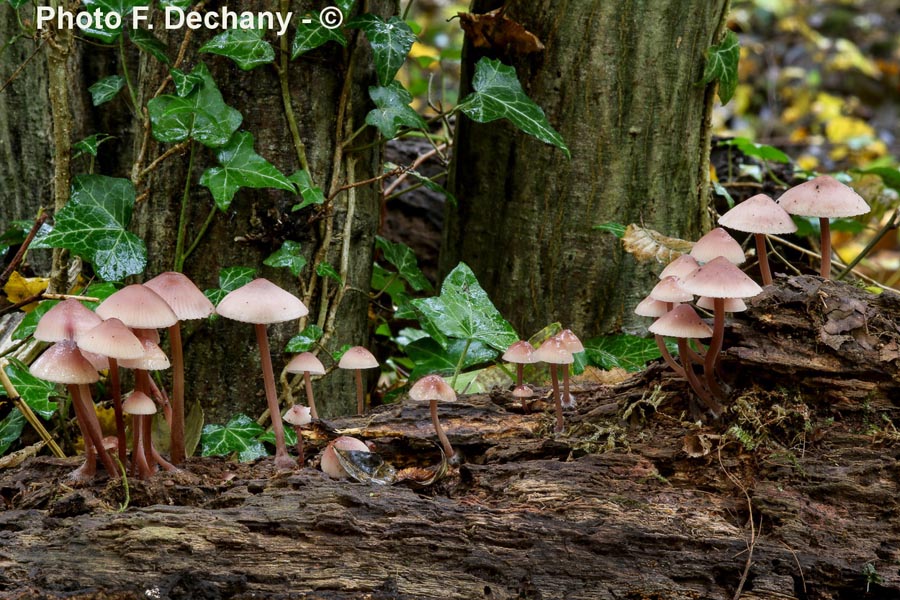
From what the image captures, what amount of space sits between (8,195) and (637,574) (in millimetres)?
3345

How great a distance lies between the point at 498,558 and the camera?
2078 mm

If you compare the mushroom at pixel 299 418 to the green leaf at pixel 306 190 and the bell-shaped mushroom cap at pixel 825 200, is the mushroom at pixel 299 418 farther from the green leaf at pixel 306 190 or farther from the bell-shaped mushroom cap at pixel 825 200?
the bell-shaped mushroom cap at pixel 825 200

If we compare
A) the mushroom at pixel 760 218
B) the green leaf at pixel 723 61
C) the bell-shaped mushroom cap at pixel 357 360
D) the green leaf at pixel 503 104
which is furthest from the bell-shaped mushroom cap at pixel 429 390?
the green leaf at pixel 723 61

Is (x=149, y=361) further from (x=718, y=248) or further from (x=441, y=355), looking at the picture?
(x=718, y=248)

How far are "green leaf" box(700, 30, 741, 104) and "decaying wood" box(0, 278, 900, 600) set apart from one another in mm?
1283

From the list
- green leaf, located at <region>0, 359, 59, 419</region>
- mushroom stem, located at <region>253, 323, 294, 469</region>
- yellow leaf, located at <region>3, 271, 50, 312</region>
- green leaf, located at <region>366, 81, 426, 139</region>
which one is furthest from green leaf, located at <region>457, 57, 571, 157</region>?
yellow leaf, located at <region>3, 271, 50, 312</region>

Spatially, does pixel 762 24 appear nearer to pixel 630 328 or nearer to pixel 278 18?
pixel 630 328

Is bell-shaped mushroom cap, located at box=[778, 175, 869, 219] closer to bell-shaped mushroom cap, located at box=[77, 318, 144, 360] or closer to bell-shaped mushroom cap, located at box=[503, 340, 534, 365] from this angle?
bell-shaped mushroom cap, located at box=[503, 340, 534, 365]

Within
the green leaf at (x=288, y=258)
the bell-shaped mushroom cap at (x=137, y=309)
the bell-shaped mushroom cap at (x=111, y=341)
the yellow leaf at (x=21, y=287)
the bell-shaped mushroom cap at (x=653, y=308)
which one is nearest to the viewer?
the bell-shaped mushroom cap at (x=111, y=341)

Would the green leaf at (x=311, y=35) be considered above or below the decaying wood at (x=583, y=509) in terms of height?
above

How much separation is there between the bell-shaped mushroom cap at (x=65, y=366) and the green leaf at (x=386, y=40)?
4.81 ft


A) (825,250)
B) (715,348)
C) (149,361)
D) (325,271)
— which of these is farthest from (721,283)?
(149,361)

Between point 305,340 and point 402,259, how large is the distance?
0.79 metres

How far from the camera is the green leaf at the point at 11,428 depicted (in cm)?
279
